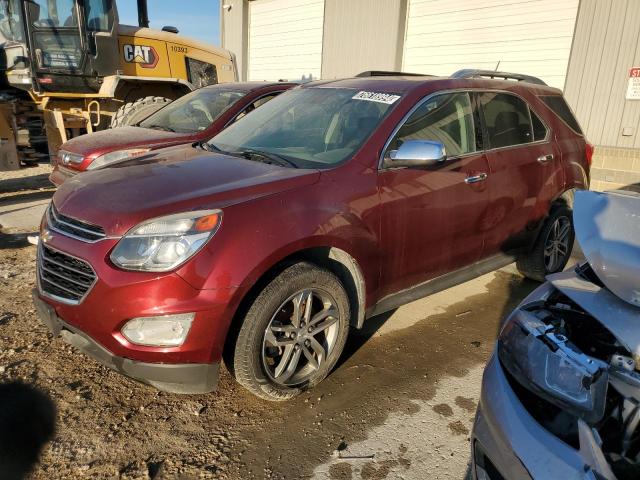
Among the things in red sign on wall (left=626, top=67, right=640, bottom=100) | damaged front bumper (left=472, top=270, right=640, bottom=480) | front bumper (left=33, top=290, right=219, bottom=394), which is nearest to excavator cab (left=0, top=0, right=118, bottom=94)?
front bumper (left=33, top=290, right=219, bottom=394)

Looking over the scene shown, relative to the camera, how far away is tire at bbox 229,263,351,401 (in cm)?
251

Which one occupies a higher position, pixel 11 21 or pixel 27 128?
pixel 11 21

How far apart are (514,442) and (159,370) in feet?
5.16

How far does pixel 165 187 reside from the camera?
2.64 meters

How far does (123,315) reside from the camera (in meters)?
2.30

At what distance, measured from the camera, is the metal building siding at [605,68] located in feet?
29.1

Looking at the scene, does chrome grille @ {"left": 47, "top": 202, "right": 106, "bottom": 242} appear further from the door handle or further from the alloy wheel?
the door handle

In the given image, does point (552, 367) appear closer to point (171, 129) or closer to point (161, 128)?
point (171, 129)

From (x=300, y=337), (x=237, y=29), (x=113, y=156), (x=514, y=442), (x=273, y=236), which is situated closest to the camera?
(x=514, y=442)

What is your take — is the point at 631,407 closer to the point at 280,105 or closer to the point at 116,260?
the point at 116,260

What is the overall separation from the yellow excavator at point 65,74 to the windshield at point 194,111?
1.18 meters

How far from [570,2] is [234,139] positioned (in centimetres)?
873

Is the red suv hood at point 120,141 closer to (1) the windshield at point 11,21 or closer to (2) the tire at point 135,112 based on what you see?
(2) the tire at point 135,112

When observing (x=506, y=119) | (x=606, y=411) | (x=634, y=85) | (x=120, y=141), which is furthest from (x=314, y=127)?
(x=634, y=85)
